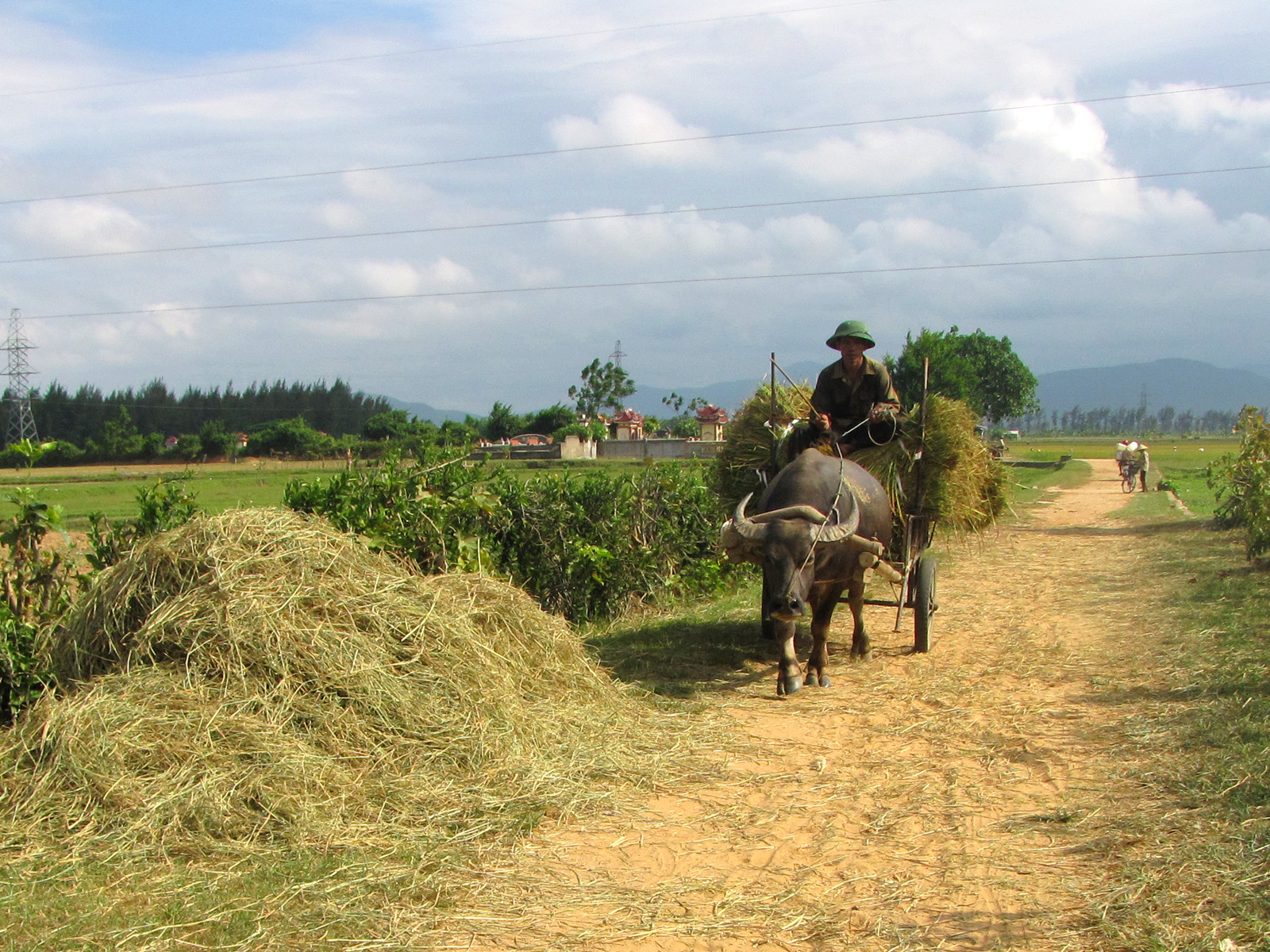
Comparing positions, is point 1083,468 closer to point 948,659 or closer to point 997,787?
point 948,659

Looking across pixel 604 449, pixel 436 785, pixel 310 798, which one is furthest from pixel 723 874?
pixel 604 449

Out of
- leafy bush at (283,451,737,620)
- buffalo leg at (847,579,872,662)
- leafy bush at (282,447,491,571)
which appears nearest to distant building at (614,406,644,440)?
leafy bush at (283,451,737,620)

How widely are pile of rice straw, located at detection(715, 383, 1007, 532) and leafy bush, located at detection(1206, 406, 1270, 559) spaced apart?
5080 mm

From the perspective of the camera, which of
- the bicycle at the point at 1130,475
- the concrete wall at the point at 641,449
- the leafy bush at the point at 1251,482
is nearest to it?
the leafy bush at the point at 1251,482

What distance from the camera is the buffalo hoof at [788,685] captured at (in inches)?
276

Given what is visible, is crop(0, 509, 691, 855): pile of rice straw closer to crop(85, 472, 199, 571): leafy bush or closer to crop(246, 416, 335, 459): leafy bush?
crop(85, 472, 199, 571): leafy bush

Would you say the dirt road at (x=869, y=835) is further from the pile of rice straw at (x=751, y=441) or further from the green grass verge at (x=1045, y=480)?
the green grass verge at (x=1045, y=480)

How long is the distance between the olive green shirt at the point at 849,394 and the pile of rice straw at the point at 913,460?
27 cm

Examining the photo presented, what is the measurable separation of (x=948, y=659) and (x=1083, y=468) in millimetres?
43713

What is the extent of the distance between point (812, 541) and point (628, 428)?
74344 millimetres

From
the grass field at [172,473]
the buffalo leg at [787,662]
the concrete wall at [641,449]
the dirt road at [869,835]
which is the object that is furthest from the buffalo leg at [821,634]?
the concrete wall at [641,449]

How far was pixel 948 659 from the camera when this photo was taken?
8.08m

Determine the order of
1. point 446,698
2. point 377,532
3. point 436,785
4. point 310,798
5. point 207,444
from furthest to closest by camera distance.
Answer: point 207,444, point 377,532, point 446,698, point 436,785, point 310,798

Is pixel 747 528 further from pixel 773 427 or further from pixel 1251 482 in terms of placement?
pixel 1251 482
